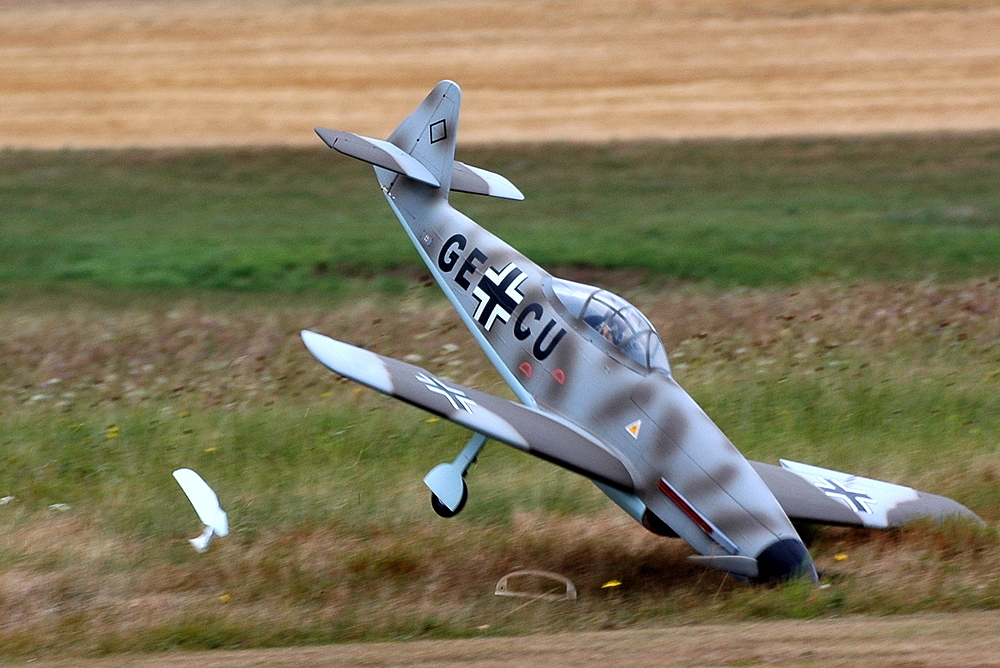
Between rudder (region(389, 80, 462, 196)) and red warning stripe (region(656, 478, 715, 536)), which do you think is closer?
red warning stripe (region(656, 478, 715, 536))

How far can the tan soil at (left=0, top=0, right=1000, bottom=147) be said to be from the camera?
101 ft

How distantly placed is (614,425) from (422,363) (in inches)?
258

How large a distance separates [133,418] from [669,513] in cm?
737

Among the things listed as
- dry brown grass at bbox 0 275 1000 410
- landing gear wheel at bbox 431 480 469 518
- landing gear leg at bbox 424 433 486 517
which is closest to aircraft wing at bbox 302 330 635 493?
landing gear leg at bbox 424 433 486 517

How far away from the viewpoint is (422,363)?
15867mm

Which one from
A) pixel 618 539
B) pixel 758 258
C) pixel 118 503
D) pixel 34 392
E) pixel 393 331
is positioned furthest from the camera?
pixel 758 258

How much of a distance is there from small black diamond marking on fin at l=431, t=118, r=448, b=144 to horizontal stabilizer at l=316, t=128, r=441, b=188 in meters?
0.33

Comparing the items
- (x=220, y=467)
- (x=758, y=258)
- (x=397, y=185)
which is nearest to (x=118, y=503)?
(x=220, y=467)

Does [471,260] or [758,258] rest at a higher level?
[471,260]

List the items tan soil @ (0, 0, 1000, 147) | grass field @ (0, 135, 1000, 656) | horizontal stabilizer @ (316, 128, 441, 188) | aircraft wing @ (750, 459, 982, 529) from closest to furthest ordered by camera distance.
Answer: grass field @ (0, 135, 1000, 656) < aircraft wing @ (750, 459, 982, 529) < horizontal stabilizer @ (316, 128, 441, 188) < tan soil @ (0, 0, 1000, 147)

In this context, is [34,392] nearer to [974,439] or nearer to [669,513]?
[669,513]

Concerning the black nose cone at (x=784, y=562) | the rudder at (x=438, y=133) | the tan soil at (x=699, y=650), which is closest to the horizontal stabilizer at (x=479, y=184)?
the rudder at (x=438, y=133)

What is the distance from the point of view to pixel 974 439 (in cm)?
1279

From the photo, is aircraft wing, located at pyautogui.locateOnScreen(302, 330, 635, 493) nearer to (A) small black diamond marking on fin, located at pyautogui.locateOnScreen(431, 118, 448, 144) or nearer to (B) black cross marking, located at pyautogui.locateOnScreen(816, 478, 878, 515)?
(B) black cross marking, located at pyautogui.locateOnScreen(816, 478, 878, 515)
